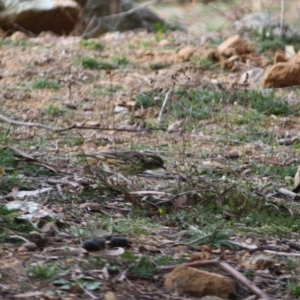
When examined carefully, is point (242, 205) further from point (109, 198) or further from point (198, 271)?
point (198, 271)

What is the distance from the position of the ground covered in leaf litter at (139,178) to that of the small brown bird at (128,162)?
0.08 metres

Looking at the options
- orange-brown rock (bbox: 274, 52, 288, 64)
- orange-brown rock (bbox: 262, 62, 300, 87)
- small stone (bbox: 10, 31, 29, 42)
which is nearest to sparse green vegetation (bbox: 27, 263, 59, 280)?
orange-brown rock (bbox: 262, 62, 300, 87)

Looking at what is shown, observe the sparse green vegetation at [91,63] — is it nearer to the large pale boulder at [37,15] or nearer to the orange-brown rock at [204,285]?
the large pale boulder at [37,15]

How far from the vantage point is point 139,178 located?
5.16 m

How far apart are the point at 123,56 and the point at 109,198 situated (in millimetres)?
5252

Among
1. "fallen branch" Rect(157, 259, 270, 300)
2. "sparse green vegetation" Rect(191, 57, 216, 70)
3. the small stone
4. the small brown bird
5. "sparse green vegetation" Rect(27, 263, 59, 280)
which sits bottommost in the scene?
"sparse green vegetation" Rect(191, 57, 216, 70)

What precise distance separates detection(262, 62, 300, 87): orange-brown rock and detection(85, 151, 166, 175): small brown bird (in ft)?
11.6

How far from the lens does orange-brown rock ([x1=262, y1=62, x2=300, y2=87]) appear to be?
28.8 feet

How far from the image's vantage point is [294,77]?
8805 millimetres

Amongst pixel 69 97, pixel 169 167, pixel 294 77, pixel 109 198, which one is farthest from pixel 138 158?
pixel 294 77

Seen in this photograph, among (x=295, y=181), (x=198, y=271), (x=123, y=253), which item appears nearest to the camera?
(x=198, y=271)

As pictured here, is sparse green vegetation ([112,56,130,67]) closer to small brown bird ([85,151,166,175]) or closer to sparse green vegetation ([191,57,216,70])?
sparse green vegetation ([191,57,216,70])

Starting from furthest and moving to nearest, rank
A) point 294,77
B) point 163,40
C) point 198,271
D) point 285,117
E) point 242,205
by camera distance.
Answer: point 163,40, point 294,77, point 285,117, point 242,205, point 198,271

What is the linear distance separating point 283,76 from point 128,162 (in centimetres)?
393
